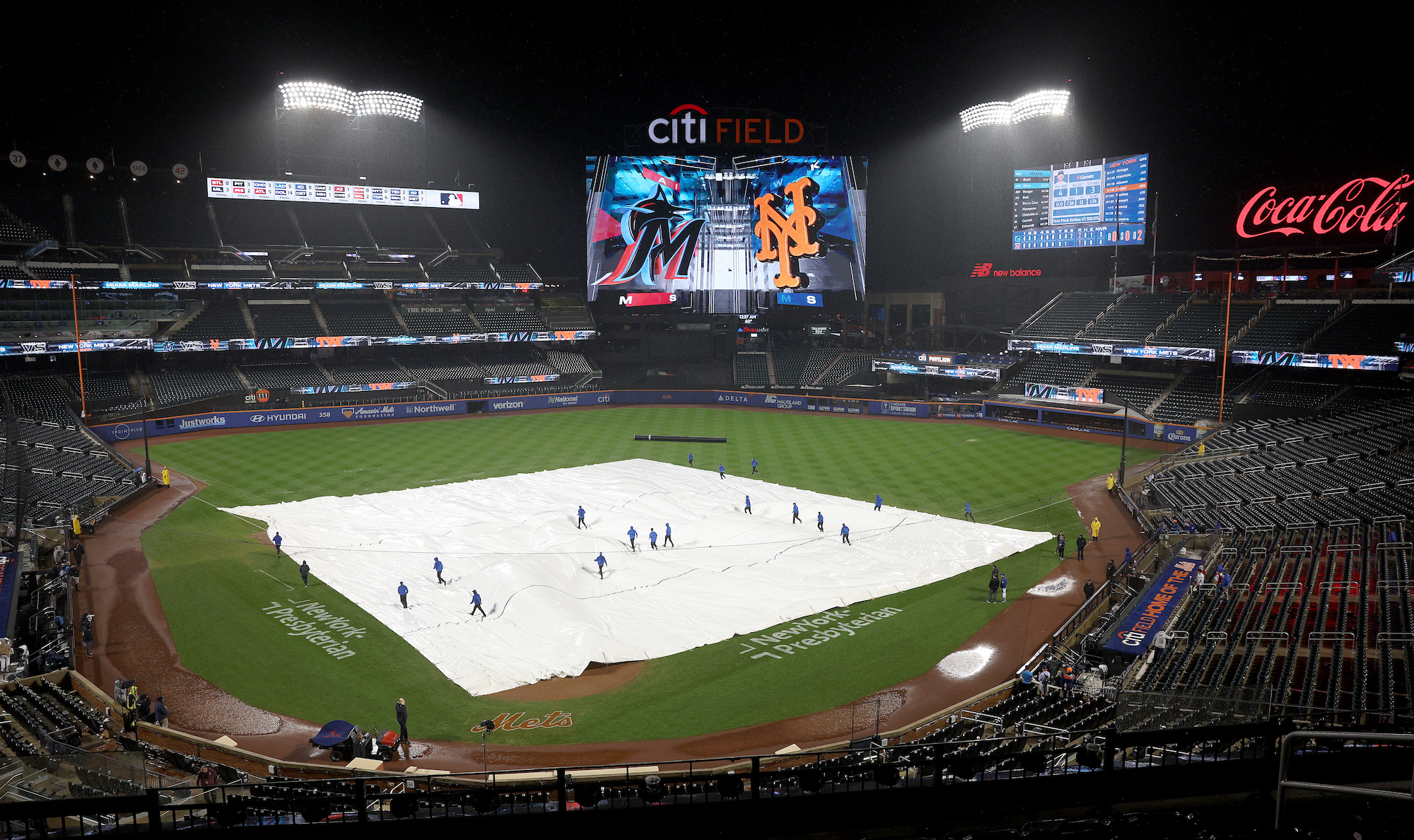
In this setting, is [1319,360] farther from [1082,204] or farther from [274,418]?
[274,418]

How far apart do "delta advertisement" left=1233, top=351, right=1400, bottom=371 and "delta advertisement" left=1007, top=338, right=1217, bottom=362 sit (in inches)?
76.6

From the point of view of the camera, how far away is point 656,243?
62656mm

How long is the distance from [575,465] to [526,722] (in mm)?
25465

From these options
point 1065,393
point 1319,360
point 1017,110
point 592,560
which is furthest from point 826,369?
point 592,560

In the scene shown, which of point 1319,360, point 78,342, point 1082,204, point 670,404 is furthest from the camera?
point 670,404

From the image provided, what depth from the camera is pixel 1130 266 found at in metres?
56.8

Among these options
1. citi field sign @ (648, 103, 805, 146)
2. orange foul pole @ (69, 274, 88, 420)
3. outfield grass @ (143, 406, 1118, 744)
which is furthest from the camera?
citi field sign @ (648, 103, 805, 146)

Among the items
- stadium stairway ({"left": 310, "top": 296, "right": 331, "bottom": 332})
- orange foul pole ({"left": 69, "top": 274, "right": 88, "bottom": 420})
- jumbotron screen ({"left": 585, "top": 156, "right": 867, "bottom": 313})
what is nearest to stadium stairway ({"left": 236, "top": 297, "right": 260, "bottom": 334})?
stadium stairway ({"left": 310, "top": 296, "right": 331, "bottom": 332})

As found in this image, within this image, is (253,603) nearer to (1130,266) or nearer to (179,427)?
(179,427)

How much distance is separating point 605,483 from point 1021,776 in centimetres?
2846

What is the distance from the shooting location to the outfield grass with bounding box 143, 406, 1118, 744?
61.8 ft

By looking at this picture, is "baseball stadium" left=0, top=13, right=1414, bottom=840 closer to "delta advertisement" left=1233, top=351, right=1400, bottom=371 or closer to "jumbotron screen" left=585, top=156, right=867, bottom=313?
"delta advertisement" left=1233, top=351, right=1400, bottom=371

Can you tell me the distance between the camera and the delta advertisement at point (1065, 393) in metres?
52.2

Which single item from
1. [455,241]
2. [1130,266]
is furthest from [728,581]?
[455,241]
